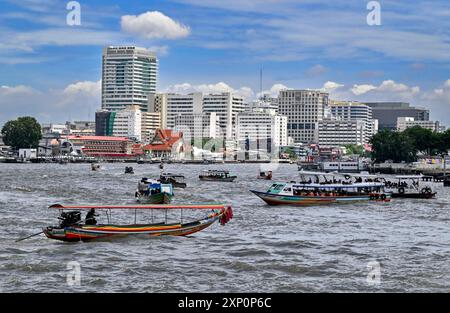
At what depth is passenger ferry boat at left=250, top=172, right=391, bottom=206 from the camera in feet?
206

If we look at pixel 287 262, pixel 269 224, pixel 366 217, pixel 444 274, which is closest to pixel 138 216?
pixel 269 224

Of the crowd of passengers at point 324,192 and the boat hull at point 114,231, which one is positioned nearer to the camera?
the boat hull at point 114,231

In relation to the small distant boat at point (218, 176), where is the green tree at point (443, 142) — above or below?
above

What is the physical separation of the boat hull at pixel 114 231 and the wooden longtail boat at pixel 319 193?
2426 centimetres

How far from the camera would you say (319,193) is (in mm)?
64750

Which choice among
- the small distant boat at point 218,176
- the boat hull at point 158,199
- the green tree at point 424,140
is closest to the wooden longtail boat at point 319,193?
the boat hull at point 158,199

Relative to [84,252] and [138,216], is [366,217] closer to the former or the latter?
[138,216]

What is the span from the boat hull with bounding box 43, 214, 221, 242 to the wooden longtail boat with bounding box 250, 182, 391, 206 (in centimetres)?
2426

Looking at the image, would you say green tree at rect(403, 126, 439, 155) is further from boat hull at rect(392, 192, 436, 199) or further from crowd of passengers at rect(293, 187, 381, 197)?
crowd of passengers at rect(293, 187, 381, 197)

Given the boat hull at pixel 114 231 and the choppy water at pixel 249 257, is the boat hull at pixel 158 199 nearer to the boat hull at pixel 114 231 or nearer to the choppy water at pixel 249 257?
the choppy water at pixel 249 257

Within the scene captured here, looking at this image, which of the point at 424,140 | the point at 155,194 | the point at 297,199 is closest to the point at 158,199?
the point at 155,194

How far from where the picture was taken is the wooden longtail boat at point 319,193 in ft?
206

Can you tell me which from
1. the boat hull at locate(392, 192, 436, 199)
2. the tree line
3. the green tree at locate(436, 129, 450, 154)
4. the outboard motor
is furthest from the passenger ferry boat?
the tree line

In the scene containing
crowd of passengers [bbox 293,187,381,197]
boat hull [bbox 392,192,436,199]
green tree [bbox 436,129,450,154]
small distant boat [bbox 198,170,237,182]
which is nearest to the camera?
crowd of passengers [bbox 293,187,381,197]
